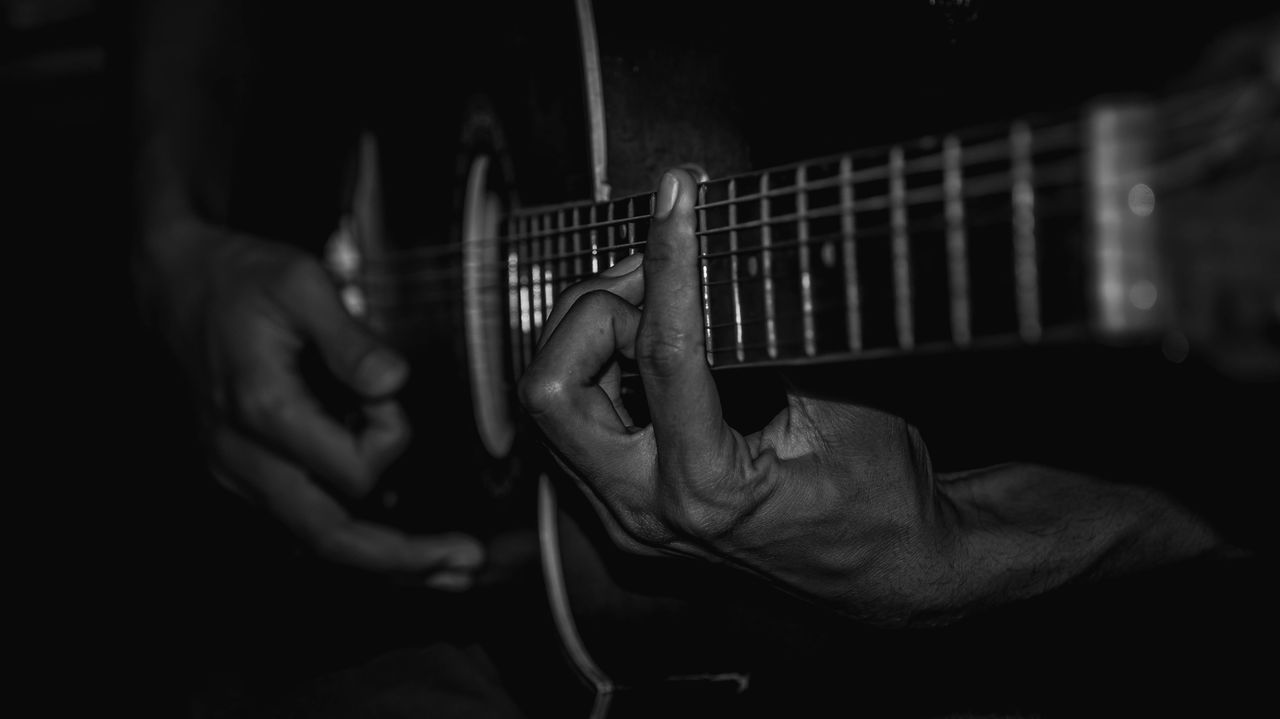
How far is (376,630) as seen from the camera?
1402 mm

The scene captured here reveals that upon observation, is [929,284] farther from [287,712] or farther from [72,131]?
[72,131]

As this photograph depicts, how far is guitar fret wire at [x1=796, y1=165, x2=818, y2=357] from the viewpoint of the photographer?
0.68m

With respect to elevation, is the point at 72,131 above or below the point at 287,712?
above

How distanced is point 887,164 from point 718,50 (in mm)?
334

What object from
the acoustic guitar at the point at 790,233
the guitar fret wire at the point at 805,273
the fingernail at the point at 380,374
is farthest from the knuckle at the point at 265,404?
the guitar fret wire at the point at 805,273

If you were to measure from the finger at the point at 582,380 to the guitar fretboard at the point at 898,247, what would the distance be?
0.30ft

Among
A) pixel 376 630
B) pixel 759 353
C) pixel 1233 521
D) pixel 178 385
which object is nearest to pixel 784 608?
pixel 759 353

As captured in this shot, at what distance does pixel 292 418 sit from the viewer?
1109 millimetres

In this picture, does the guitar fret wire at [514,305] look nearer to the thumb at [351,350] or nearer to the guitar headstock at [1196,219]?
the thumb at [351,350]

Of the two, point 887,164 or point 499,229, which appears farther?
point 499,229

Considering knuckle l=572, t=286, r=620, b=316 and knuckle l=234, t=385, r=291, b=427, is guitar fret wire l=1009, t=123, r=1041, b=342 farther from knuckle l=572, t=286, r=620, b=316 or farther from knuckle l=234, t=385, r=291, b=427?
knuckle l=234, t=385, r=291, b=427

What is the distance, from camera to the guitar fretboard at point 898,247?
539mm

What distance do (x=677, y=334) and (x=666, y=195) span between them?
108 mm

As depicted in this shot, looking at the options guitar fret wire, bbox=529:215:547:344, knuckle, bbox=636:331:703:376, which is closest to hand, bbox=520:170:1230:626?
knuckle, bbox=636:331:703:376
